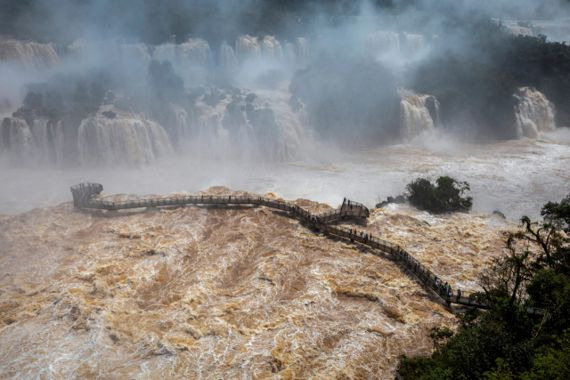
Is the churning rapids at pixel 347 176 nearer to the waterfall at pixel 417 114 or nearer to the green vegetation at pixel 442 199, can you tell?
the green vegetation at pixel 442 199

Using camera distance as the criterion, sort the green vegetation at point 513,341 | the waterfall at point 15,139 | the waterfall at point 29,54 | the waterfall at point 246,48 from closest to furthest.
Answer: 1. the green vegetation at point 513,341
2. the waterfall at point 15,139
3. the waterfall at point 29,54
4. the waterfall at point 246,48

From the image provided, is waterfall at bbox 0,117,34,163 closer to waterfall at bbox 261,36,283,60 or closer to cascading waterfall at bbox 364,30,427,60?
waterfall at bbox 261,36,283,60

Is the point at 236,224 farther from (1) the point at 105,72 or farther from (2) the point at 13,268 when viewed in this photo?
(1) the point at 105,72

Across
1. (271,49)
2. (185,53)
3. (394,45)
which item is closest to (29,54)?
(185,53)

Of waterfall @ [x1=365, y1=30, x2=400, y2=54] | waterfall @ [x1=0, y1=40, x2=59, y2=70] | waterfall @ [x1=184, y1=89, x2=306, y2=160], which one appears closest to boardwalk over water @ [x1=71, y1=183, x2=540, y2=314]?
waterfall @ [x1=184, y1=89, x2=306, y2=160]

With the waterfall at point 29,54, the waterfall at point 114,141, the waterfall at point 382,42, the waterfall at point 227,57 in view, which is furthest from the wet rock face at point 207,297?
the waterfall at point 382,42

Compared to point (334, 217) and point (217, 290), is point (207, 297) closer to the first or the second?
point (217, 290)

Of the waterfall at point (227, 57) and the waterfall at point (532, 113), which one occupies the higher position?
the waterfall at point (227, 57)

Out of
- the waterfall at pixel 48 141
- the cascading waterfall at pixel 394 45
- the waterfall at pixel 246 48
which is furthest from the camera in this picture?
the cascading waterfall at pixel 394 45
